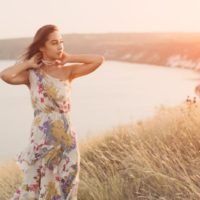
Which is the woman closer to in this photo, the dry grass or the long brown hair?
the long brown hair

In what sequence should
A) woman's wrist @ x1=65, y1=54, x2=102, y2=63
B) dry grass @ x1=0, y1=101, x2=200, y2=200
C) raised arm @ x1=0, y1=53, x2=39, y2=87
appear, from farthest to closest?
dry grass @ x1=0, y1=101, x2=200, y2=200 < woman's wrist @ x1=65, y1=54, x2=102, y2=63 < raised arm @ x1=0, y1=53, x2=39, y2=87

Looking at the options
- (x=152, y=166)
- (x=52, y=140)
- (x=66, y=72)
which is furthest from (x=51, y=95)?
(x=152, y=166)

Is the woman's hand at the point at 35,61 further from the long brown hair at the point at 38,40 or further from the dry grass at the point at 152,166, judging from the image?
the dry grass at the point at 152,166

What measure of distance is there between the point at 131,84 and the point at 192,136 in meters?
30.0

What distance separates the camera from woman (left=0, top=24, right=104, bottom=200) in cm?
566

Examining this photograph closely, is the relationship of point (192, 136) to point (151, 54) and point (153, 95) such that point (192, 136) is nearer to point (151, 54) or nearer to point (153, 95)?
point (153, 95)

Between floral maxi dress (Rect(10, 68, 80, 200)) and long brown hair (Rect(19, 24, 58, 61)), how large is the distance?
142mm

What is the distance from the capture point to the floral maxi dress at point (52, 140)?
5699 mm

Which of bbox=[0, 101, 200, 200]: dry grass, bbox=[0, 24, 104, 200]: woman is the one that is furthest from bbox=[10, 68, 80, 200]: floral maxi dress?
bbox=[0, 101, 200, 200]: dry grass

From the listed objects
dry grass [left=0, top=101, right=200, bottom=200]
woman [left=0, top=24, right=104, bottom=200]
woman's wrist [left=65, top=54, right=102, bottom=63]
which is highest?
woman's wrist [left=65, top=54, right=102, bottom=63]

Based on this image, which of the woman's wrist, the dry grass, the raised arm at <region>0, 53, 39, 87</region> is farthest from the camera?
the dry grass

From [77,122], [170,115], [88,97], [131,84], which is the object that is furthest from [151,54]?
[170,115]

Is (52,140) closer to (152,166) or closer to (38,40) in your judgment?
(38,40)

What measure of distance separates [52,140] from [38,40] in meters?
0.84
